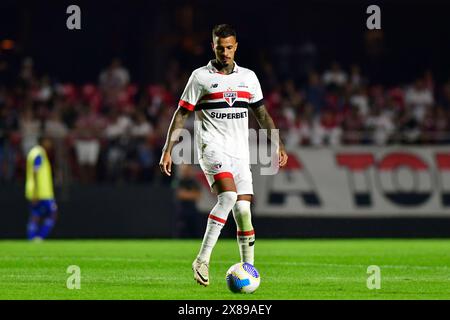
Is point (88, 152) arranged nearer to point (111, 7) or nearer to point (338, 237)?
point (338, 237)

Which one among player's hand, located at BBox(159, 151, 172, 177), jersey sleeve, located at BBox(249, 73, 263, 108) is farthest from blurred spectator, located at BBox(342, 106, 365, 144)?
player's hand, located at BBox(159, 151, 172, 177)

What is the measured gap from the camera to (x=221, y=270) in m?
Result: 13.3

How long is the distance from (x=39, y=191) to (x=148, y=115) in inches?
159

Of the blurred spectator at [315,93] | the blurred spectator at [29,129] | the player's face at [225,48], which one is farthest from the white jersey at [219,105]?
the blurred spectator at [315,93]

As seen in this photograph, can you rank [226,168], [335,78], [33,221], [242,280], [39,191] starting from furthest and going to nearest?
[335,78]
[33,221]
[39,191]
[226,168]
[242,280]

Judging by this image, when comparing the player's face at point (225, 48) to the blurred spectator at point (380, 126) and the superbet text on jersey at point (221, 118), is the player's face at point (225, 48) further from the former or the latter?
the blurred spectator at point (380, 126)

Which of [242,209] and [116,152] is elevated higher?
[116,152]

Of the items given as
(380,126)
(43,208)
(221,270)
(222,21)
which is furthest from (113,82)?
(221,270)

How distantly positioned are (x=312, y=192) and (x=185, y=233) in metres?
2.68

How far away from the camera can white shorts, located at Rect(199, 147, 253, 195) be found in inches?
426

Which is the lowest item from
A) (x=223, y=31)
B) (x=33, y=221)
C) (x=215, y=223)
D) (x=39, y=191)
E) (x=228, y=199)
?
(x=33, y=221)

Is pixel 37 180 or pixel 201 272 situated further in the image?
pixel 37 180

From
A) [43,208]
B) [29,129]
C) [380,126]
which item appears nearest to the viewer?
[43,208]

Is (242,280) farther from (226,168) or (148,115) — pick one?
(148,115)
